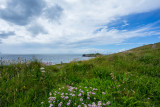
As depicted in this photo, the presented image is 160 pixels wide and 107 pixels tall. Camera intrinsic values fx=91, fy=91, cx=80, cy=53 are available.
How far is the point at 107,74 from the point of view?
4215 mm

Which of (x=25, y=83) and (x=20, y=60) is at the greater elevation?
(x=20, y=60)

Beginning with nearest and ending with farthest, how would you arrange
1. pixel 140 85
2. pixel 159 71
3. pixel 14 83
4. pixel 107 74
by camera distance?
1. pixel 140 85
2. pixel 14 83
3. pixel 107 74
4. pixel 159 71

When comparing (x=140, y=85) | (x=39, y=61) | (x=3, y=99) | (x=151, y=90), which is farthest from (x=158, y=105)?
(x=39, y=61)

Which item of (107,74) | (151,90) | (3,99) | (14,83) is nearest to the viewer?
(3,99)

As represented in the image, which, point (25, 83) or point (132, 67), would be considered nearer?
point (25, 83)

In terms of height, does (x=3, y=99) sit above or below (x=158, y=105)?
above

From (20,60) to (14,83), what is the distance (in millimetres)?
2217

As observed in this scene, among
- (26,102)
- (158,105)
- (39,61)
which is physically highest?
(39,61)

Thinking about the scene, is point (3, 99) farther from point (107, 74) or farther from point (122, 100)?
point (107, 74)

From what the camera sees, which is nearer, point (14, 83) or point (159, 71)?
point (14, 83)

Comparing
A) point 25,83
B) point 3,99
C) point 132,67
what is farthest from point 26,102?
point 132,67

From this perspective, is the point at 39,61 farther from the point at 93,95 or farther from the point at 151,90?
the point at 151,90

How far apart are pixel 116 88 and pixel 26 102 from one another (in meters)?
2.54

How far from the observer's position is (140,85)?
9.82 feet
